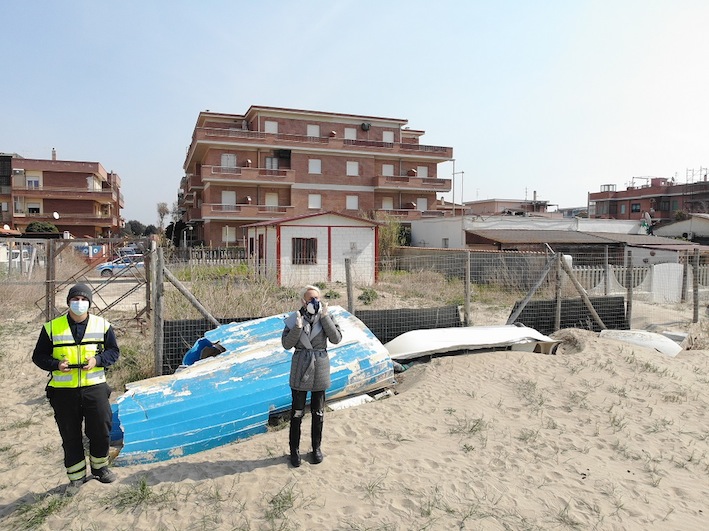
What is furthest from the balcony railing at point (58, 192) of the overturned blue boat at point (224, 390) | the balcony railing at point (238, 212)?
the overturned blue boat at point (224, 390)

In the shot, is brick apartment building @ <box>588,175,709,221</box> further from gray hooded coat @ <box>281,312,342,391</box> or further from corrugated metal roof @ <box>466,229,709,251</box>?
gray hooded coat @ <box>281,312,342,391</box>

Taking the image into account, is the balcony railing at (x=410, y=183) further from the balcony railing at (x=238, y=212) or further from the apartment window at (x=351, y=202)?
the balcony railing at (x=238, y=212)

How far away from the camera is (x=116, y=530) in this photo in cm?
366

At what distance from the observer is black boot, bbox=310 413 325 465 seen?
4.66 meters

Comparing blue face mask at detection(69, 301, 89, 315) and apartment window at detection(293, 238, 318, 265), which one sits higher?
apartment window at detection(293, 238, 318, 265)

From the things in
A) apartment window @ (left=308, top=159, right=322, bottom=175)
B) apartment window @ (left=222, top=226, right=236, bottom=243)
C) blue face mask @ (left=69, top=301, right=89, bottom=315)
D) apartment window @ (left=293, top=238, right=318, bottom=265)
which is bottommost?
blue face mask @ (left=69, top=301, right=89, bottom=315)

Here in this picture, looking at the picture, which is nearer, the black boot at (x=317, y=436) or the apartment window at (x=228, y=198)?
the black boot at (x=317, y=436)

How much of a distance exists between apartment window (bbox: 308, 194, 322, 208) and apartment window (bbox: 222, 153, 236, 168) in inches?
246

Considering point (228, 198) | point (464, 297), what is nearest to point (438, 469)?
point (464, 297)

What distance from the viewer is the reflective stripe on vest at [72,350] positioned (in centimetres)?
405

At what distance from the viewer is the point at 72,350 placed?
407 cm

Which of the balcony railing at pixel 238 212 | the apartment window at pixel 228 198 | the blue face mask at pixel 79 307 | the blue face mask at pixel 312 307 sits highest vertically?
the apartment window at pixel 228 198

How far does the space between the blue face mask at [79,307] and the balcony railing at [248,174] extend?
3512 centimetres

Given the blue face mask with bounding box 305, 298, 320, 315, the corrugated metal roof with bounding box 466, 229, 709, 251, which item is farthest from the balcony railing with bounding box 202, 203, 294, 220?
the blue face mask with bounding box 305, 298, 320, 315
